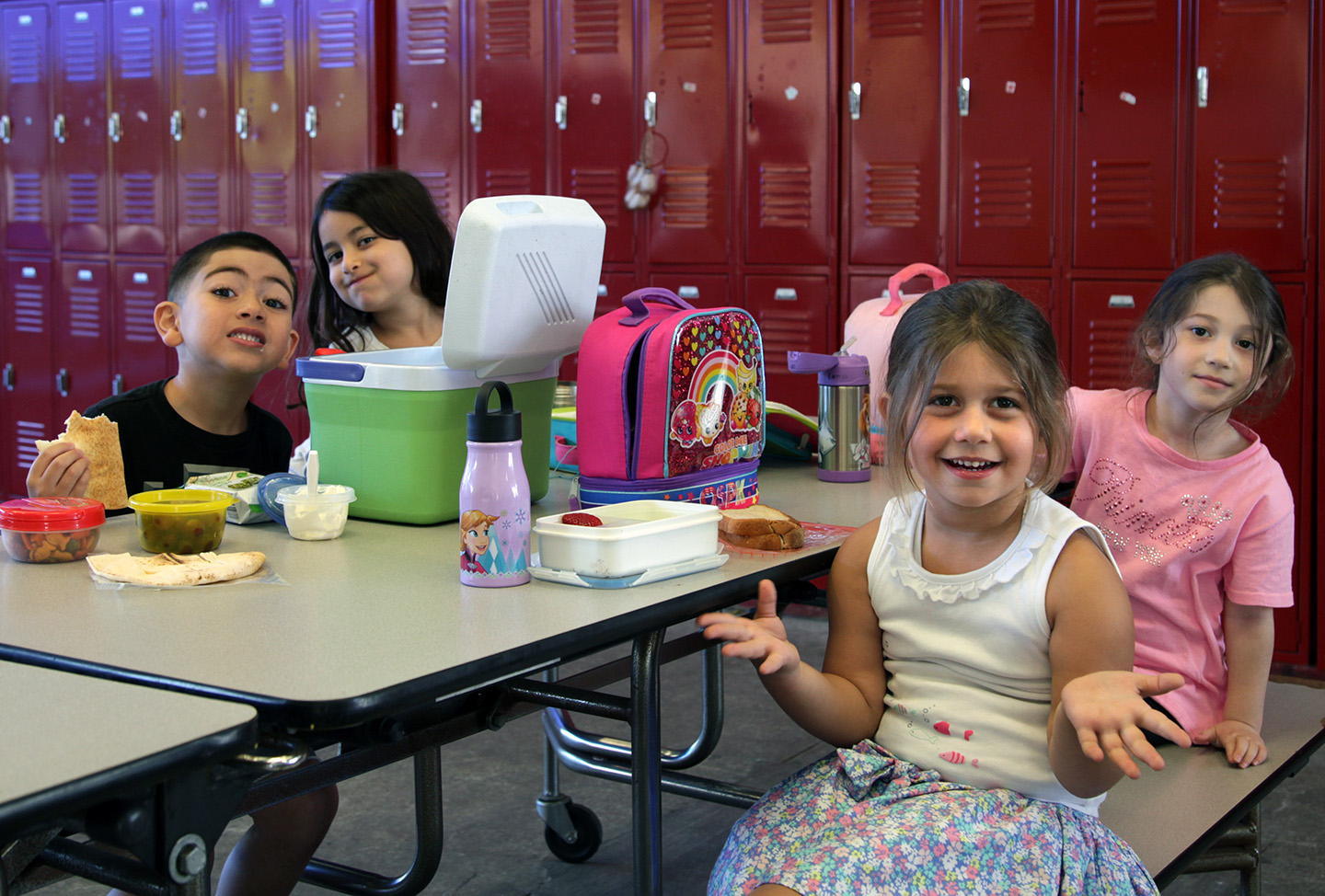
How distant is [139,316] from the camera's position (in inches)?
199

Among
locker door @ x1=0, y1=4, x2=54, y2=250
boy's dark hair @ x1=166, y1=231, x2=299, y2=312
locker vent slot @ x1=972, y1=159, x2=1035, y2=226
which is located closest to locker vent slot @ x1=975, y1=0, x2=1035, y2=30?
locker vent slot @ x1=972, y1=159, x2=1035, y2=226

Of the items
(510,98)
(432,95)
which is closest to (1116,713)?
(510,98)

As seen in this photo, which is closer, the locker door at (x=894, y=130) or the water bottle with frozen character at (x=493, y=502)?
the water bottle with frozen character at (x=493, y=502)

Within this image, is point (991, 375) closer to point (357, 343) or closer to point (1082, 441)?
point (1082, 441)

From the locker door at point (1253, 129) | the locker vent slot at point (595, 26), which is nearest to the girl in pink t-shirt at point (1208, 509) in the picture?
the locker door at point (1253, 129)

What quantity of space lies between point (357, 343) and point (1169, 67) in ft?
7.68

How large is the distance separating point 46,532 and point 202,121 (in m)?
3.95

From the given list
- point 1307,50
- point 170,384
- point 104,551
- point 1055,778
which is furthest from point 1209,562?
point 1307,50

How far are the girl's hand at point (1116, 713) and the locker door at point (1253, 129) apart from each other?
2674 millimetres

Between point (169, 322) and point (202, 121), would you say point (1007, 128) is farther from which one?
point (202, 121)

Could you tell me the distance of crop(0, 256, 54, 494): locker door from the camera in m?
5.28

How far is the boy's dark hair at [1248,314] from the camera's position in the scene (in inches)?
64.3

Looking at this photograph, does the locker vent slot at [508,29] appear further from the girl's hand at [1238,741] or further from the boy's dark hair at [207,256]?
the girl's hand at [1238,741]

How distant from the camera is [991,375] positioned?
4.11 feet
